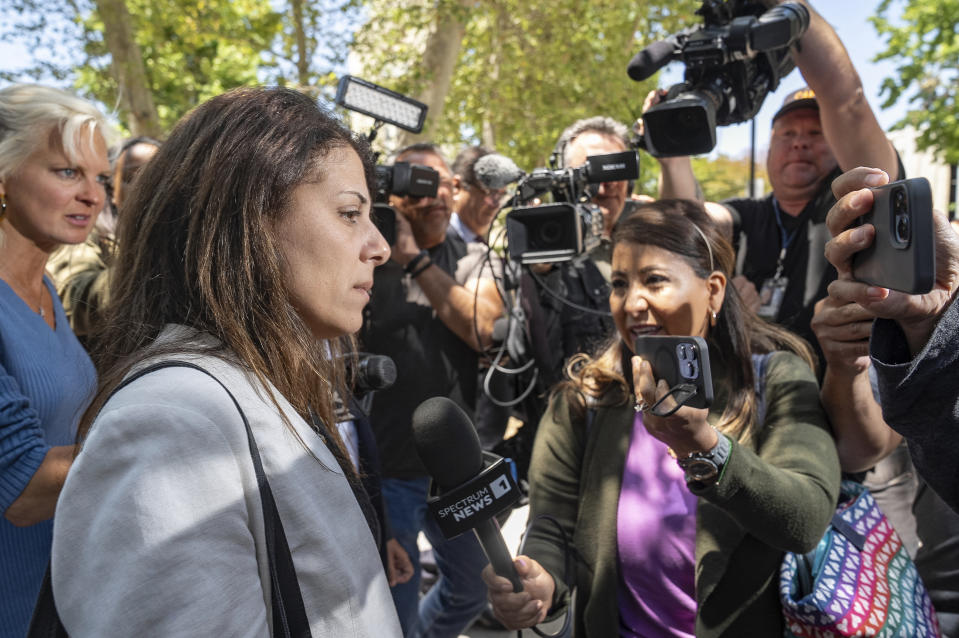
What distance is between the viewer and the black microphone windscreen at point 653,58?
2.31 metres

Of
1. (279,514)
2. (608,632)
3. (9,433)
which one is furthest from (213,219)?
(608,632)

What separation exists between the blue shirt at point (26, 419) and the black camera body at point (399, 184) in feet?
3.86

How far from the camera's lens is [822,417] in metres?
1.98

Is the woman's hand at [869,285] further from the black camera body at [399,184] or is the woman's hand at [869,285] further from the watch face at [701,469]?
the black camera body at [399,184]

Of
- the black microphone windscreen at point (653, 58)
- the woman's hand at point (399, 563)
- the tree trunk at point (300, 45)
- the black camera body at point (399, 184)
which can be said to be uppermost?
the tree trunk at point (300, 45)

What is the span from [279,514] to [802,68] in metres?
1.99

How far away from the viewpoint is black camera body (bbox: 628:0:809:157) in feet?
6.91

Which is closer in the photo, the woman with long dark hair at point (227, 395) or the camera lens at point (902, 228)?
the woman with long dark hair at point (227, 395)

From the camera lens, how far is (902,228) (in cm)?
112

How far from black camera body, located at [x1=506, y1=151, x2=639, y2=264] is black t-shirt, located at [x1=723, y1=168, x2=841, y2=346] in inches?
20.6

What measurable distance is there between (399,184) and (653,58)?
103 centimetres

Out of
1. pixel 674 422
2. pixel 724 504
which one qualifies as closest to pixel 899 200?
pixel 674 422

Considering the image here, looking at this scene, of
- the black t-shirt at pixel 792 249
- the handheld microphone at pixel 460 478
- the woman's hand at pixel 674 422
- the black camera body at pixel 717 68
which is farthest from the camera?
the black t-shirt at pixel 792 249

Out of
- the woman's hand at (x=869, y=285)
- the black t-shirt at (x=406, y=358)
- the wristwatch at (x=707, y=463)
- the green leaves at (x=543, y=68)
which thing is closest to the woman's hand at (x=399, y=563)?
the black t-shirt at (x=406, y=358)
